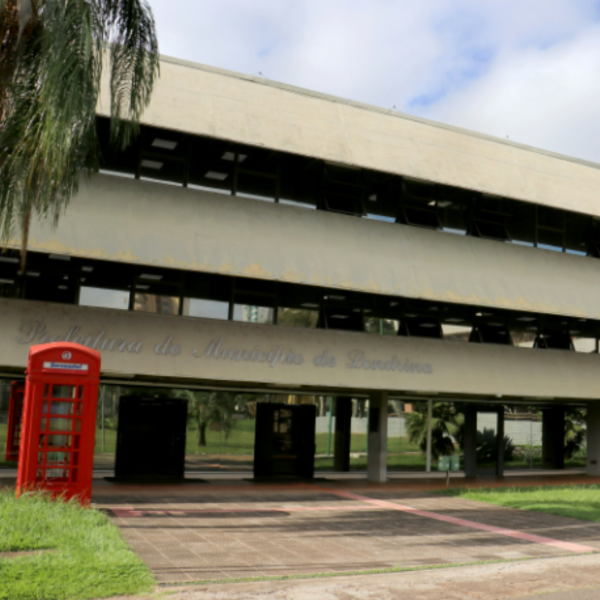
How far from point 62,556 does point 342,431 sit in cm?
1512

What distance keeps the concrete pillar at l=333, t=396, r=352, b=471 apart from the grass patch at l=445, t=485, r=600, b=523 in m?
4.36

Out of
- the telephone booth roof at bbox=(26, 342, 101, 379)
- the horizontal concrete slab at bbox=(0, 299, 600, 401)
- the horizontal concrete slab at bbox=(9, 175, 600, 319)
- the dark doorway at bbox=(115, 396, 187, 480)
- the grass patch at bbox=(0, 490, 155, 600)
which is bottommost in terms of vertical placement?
the grass patch at bbox=(0, 490, 155, 600)

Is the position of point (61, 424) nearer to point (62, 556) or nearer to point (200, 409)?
point (62, 556)

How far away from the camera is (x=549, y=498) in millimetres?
18641

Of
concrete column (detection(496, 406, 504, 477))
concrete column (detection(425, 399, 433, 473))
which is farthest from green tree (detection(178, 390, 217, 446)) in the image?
concrete column (detection(496, 406, 504, 477))

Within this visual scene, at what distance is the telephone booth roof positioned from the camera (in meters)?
12.6

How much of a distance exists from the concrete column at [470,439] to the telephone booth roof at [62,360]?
54.8 feet

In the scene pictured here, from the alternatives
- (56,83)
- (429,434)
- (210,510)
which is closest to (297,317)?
(210,510)

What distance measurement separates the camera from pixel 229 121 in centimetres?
1856

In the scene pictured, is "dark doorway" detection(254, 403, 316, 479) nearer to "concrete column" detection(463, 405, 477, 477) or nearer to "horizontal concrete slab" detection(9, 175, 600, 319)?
"horizontal concrete slab" detection(9, 175, 600, 319)

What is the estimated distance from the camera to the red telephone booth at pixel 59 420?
1247 cm

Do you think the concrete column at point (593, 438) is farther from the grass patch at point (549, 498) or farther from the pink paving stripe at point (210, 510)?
the pink paving stripe at point (210, 510)

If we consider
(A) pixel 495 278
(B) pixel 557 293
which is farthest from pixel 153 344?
(B) pixel 557 293

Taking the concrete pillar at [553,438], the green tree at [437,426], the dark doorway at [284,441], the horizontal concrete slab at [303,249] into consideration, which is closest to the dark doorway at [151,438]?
the dark doorway at [284,441]
